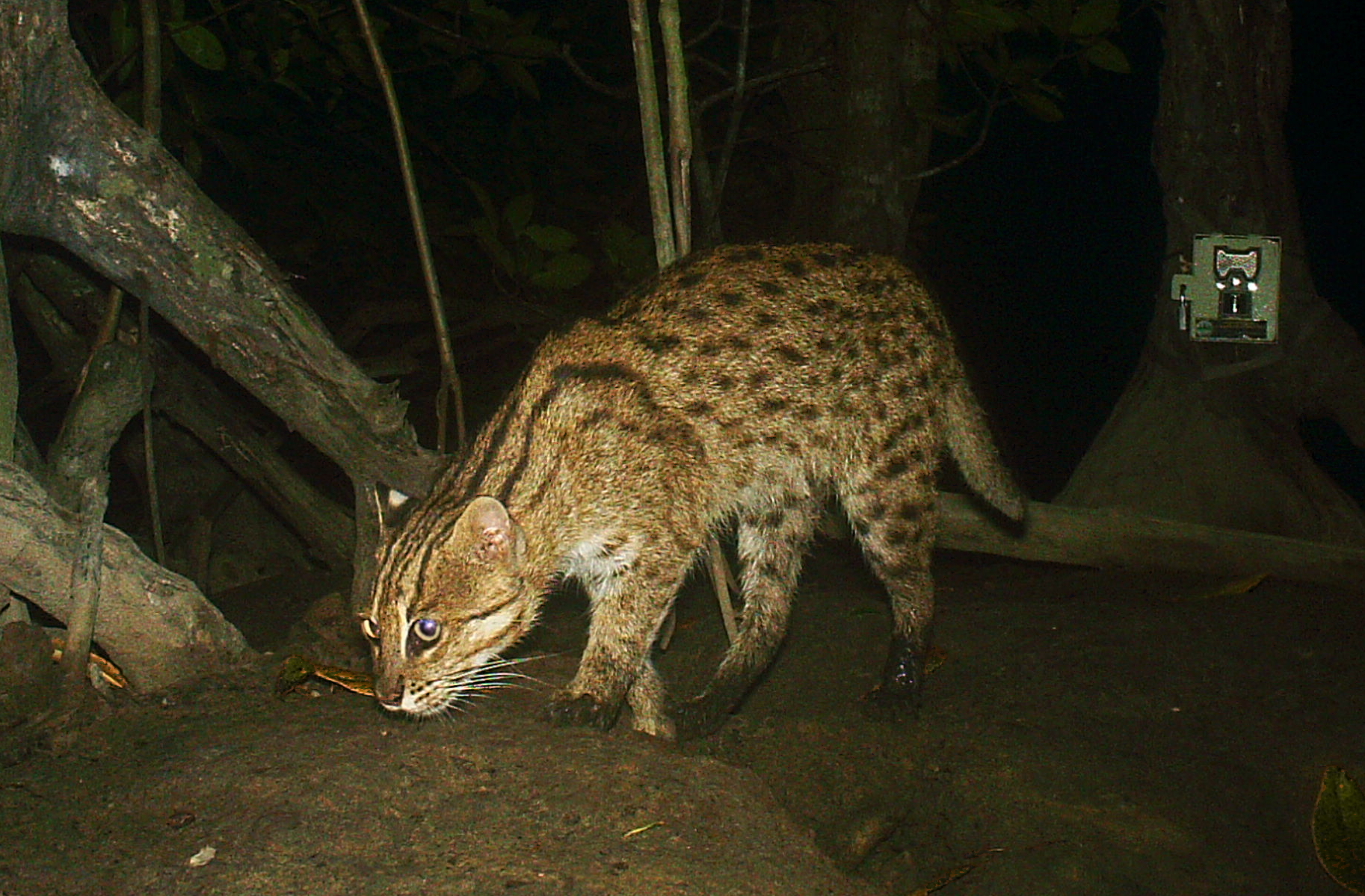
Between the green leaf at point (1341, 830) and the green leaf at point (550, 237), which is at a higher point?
the green leaf at point (550, 237)

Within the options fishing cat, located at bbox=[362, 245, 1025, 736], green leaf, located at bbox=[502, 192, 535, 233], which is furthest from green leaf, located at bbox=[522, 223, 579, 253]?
fishing cat, located at bbox=[362, 245, 1025, 736]

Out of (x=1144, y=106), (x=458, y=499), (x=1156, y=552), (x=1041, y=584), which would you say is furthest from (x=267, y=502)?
(x=1144, y=106)

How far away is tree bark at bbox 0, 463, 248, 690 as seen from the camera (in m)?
3.44

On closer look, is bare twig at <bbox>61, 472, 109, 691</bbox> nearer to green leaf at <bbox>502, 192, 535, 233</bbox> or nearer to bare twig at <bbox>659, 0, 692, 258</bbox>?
bare twig at <bbox>659, 0, 692, 258</bbox>

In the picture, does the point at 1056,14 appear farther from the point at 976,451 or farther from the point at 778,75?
the point at 976,451

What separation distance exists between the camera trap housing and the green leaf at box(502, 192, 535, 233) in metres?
3.12

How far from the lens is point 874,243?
6.39 metres

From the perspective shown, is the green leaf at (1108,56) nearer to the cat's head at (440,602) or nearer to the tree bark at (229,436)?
the cat's head at (440,602)

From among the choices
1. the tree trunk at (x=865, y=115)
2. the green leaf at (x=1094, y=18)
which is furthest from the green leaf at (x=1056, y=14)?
the tree trunk at (x=865, y=115)

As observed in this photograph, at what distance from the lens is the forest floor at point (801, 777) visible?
2.85 m

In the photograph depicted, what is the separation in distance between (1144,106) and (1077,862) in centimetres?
642

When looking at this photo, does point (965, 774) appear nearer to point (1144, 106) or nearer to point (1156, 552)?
point (1156, 552)

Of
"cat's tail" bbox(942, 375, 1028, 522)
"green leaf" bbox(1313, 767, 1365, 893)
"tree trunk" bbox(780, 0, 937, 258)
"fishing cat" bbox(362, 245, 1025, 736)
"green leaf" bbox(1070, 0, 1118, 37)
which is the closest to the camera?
"green leaf" bbox(1313, 767, 1365, 893)

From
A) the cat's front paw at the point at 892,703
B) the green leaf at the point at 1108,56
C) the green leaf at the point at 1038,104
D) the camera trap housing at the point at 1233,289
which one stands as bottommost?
the cat's front paw at the point at 892,703
